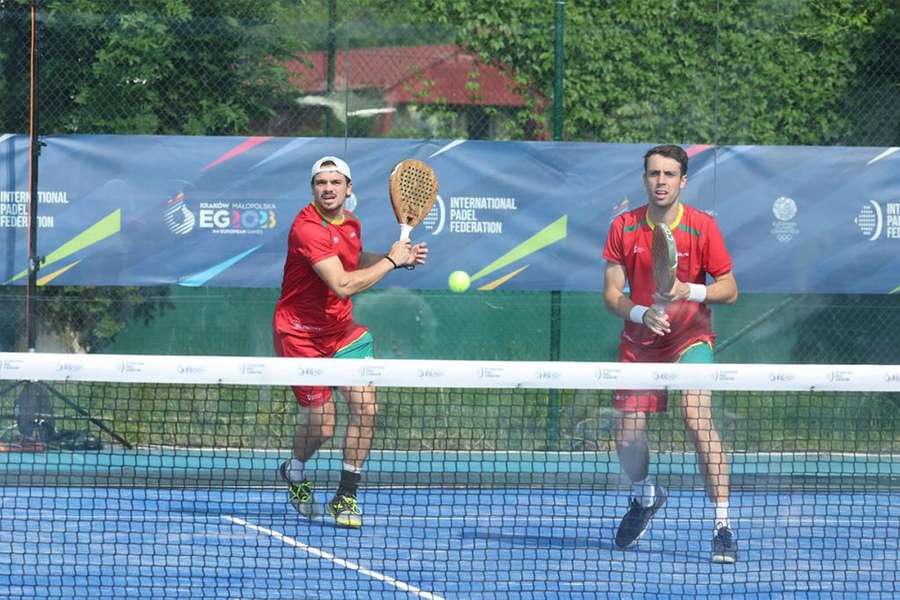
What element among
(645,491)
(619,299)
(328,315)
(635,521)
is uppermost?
(619,299)

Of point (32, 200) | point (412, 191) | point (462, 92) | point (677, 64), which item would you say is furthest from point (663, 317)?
point (32, 200)

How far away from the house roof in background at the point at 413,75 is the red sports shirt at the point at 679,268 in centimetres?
306

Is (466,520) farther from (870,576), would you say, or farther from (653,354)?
(870,576)

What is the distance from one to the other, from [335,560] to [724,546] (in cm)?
145

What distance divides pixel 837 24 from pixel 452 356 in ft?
10.7

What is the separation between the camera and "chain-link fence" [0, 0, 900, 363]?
344 inches

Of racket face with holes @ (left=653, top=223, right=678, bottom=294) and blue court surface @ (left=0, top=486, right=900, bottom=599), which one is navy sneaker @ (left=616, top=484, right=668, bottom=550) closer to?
blue court surface @ (left=0, top=486, right=900, bottom=599)

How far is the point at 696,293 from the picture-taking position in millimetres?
5871

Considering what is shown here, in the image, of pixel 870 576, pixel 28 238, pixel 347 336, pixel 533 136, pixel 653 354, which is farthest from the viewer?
pixel 533 136

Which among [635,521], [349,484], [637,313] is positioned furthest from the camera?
[349,484]

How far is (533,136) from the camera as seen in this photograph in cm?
906

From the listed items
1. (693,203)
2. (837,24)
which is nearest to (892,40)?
(837,24)

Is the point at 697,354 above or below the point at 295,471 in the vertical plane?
above

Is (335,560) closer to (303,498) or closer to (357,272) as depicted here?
(303,498)
